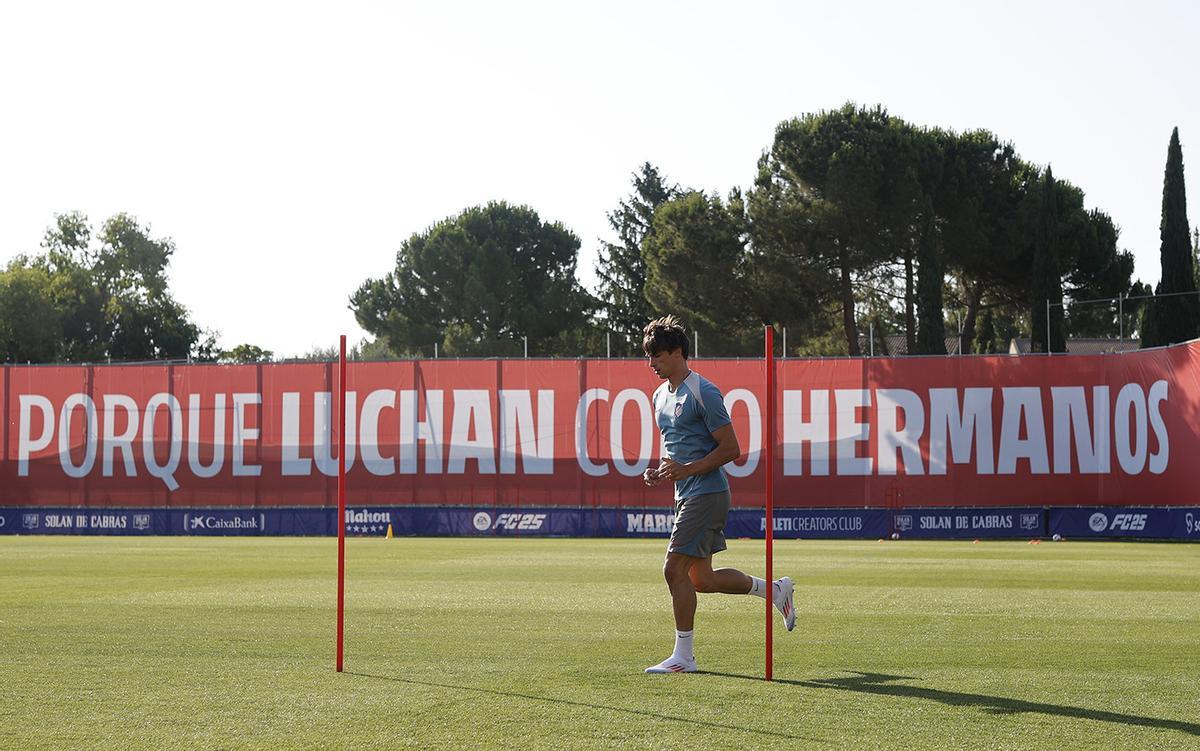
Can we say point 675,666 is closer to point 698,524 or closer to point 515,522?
point 698,524

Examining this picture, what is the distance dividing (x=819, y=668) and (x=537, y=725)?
268 cm

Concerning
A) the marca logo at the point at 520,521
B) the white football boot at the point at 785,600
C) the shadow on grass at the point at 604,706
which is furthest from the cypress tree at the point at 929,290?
the shadow on grass at the point at 604,706

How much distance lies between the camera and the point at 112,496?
124ft

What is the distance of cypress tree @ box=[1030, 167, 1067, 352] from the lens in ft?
176

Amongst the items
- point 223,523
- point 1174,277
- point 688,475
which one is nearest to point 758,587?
point 688,475

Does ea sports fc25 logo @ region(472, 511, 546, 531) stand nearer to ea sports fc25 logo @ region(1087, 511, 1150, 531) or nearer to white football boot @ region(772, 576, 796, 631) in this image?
ea sports fc25 logo @ region(1087, 511, 1150, 531)

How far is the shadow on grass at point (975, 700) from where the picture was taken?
23.2 ft

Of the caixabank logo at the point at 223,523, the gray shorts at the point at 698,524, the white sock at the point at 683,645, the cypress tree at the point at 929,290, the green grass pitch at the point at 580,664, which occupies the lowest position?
the caixabank logo at the point at 223,523

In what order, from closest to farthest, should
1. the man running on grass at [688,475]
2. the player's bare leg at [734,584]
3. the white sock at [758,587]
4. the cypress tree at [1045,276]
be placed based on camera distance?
the man running on grass at [688,475] → the player's bare leg at [734,584] → the white sock at [758,587] → the cypress tree at [1045,276]

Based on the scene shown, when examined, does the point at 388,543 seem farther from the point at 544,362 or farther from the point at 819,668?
the point at 819,668

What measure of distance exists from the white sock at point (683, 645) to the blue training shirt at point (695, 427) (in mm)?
793

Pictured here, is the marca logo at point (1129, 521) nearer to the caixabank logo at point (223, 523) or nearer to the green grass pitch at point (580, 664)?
the green grass pitch at point (580, 664)

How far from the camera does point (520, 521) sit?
3550 centimetres

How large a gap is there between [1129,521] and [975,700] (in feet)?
89.2
